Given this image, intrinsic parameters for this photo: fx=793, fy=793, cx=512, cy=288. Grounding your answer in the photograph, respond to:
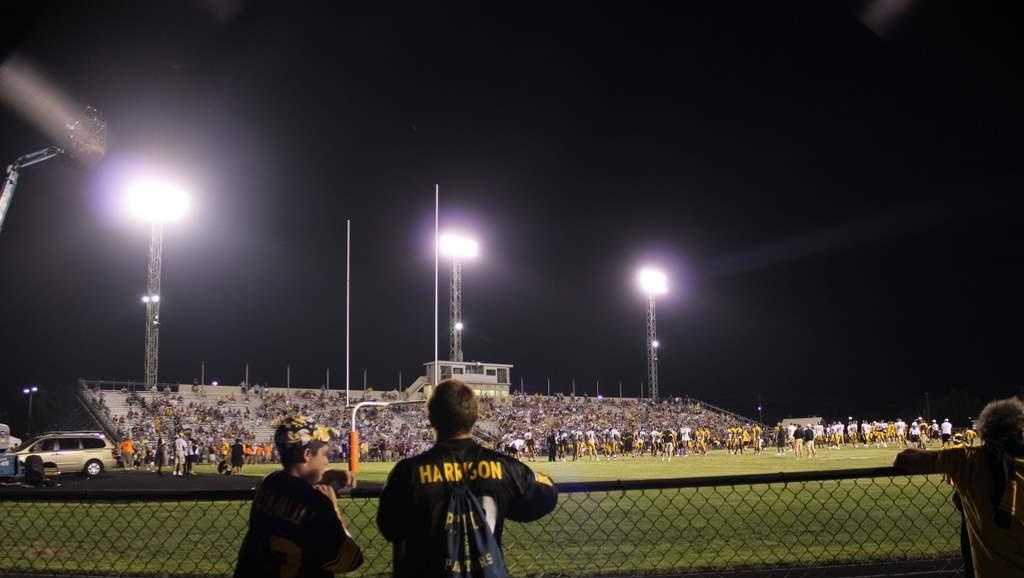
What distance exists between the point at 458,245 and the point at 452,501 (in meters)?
42.7

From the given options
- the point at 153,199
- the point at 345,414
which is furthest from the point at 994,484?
the point at 153,199

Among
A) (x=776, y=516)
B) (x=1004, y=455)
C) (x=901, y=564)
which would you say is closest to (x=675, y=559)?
(x=901, y=564)

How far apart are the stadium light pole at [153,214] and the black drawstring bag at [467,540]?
4342 centimetres

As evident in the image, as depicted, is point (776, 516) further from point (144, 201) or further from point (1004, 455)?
point (144, 201)

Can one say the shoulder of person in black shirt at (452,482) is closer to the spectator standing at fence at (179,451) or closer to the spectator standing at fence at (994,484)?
the spectator standing at fence at (994,484)

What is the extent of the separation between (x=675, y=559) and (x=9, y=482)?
2433 cm

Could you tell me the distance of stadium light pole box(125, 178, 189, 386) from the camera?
1688 inches

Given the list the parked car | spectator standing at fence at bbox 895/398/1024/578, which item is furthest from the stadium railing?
the parked car

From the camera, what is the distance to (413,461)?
3174mm

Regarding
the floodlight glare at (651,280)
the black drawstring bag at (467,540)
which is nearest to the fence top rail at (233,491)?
the black drawstring bag at (467,540)

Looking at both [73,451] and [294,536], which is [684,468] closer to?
[73,451]

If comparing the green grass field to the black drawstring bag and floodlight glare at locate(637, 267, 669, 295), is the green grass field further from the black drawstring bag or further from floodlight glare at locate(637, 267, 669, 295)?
floodlight glare at locate(637, 267, 669, 295)

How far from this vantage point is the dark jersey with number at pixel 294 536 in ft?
10.6

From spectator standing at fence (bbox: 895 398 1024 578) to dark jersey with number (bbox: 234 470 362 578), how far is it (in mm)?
2835
